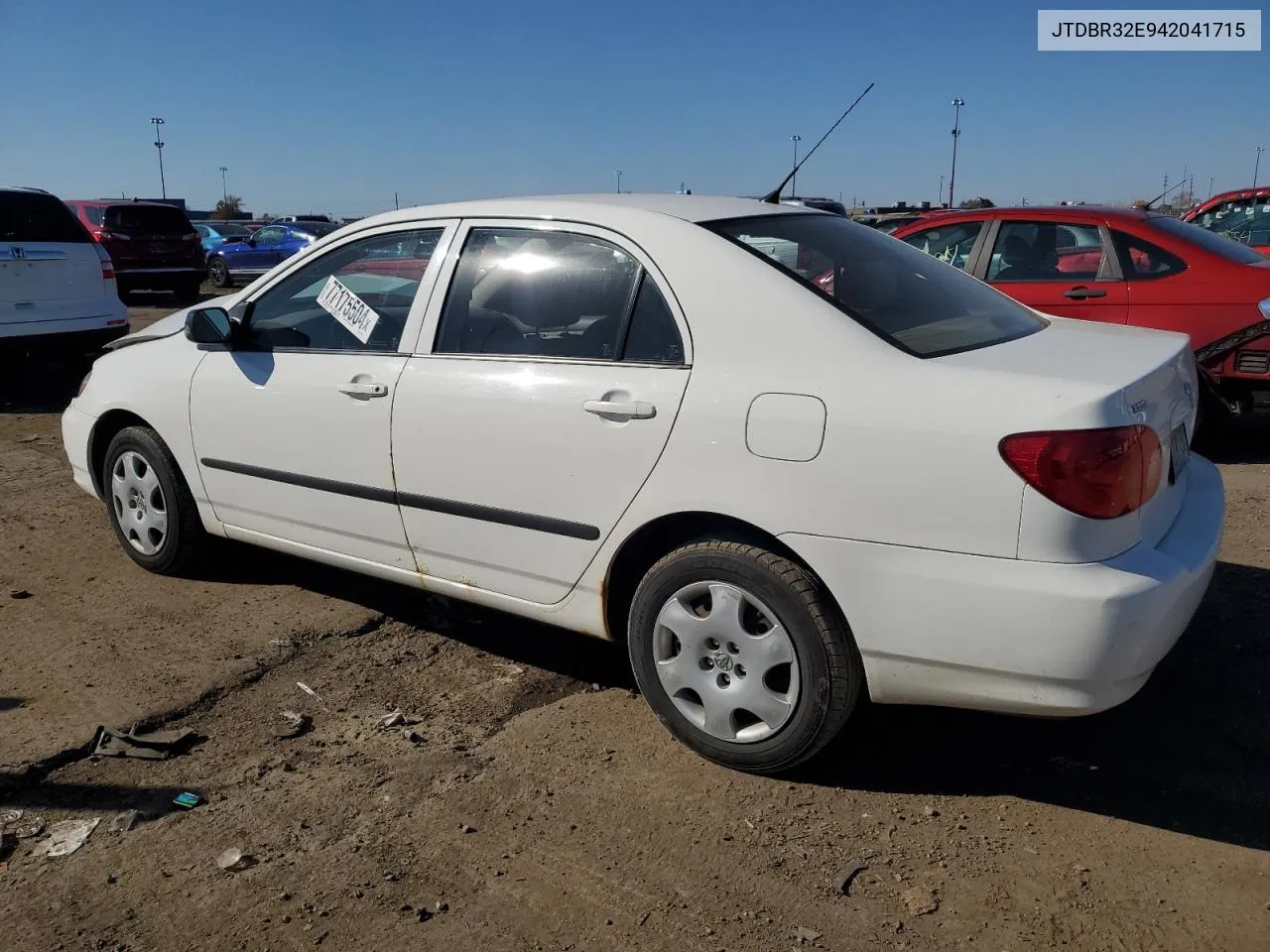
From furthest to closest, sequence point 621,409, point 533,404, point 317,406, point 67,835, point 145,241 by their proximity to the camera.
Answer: point 145,241, point 317,406, point 533,404, point 621,409, point 67,835

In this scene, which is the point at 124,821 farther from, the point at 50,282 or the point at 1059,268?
the point at 50,282

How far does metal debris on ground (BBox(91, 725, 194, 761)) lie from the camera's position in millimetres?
3209

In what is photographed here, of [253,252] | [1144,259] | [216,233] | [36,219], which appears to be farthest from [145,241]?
[1144,259]

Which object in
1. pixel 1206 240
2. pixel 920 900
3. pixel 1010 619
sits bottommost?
pixel 920 900

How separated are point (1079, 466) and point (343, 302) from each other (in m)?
2.70

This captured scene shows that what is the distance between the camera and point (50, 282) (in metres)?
8.89

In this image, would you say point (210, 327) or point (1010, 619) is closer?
point (1010, 619)

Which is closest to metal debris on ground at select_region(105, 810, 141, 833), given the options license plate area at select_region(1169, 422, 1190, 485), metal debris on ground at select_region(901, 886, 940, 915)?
metal debris on ground at select_region(901, 886, 940, 915)

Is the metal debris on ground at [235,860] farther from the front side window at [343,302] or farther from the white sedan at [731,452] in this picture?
the front side window at [343,302]

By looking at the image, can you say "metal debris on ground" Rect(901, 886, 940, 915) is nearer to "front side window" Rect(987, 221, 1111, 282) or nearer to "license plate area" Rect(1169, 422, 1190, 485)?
"license plate area" Rect(1169, 422, 1190, 485)

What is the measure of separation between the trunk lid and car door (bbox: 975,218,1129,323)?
389cm

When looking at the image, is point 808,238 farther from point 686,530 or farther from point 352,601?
point 352,601

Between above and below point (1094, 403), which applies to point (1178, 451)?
below

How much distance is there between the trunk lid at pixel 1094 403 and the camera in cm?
248
